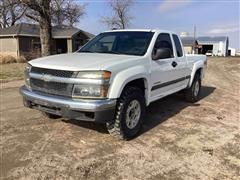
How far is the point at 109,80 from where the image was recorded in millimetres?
4605

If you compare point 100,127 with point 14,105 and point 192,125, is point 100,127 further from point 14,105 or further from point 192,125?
point 14,105

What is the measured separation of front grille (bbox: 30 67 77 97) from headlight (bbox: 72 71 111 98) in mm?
149

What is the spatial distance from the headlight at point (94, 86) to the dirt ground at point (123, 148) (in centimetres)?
93

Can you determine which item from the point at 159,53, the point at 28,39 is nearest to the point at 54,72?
the point at 159,53

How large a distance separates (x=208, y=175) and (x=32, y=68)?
11.0ft

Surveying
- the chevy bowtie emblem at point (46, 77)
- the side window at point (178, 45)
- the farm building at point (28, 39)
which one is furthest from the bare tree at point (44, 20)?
the farm building at point (28, 39)

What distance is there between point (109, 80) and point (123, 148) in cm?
117

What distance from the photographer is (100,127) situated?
5930 mm

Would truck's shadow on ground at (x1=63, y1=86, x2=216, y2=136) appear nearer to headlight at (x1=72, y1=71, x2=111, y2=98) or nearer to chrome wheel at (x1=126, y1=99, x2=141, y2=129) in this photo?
chrome wheel at (x1=126, y1=99, x2=141, y2=129)

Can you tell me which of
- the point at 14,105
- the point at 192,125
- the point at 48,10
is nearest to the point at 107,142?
the point at 192,125

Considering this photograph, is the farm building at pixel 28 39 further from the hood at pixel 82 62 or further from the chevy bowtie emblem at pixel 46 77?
the chevy bowtie emblem at pixel 46 77

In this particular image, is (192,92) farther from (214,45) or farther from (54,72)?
(214,45)

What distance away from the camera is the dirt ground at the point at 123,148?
4.13 m

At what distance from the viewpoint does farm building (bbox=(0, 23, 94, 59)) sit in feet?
109
